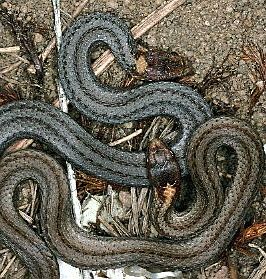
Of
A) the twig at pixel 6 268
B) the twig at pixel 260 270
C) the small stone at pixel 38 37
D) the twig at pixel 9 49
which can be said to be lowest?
the twig at pixel 6 268

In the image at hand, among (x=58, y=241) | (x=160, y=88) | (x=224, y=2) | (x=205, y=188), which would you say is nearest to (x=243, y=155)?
(x=205, y=188)

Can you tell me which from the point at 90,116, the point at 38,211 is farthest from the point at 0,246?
the point at 90,116

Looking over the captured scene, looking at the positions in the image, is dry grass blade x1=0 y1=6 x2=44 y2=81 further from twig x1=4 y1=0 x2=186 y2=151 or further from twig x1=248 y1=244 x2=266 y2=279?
twig x1=248 y1=244 x2=266 y2=279

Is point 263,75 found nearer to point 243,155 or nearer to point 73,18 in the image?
point 243,155

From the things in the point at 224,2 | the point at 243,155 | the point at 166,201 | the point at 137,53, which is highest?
the point at 224,2

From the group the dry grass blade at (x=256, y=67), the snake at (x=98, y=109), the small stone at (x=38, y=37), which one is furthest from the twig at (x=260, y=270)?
the small stone at (x=38, y=37)

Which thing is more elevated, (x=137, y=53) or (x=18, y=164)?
(x=137, y=53)

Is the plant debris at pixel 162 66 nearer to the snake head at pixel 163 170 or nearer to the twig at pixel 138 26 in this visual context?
the twig at pixel 138 26
